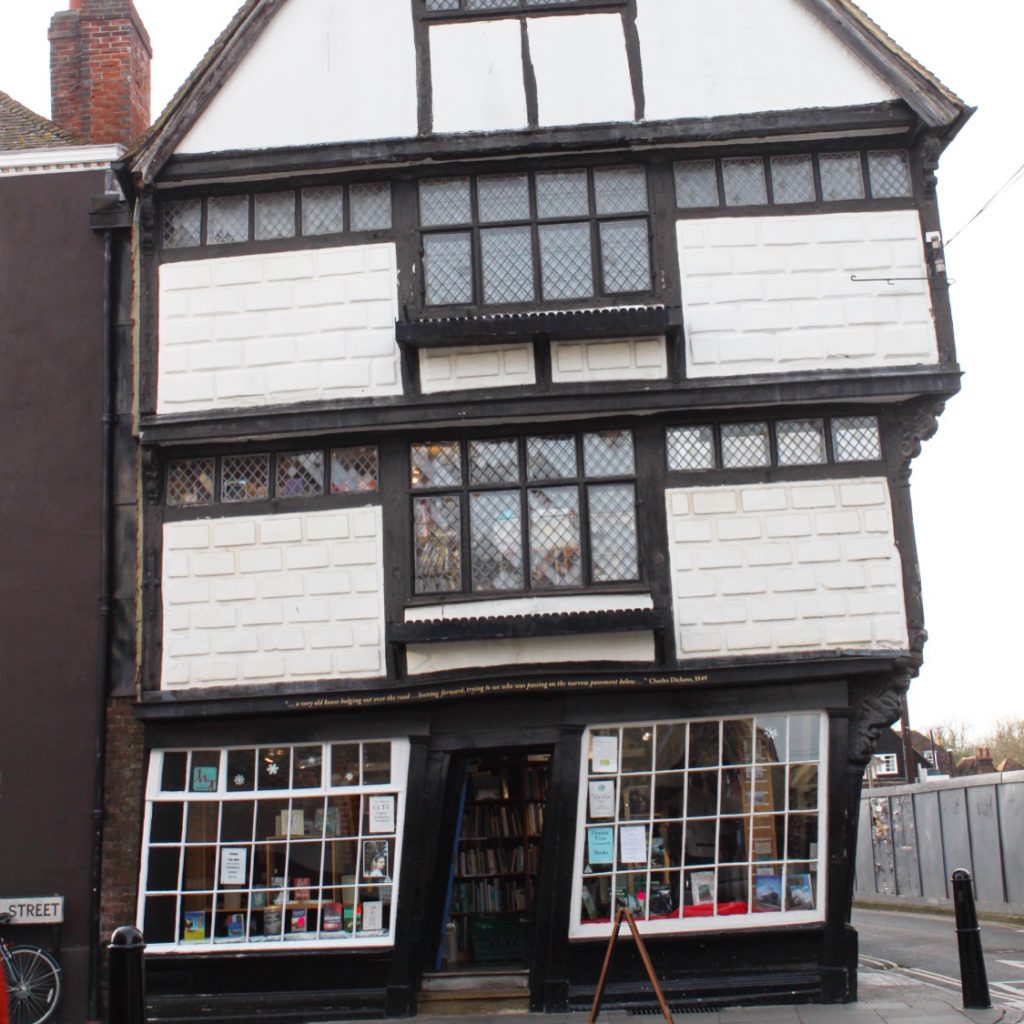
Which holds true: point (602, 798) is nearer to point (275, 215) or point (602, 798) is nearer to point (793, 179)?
point (793, 179)

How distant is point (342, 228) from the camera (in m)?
13.0

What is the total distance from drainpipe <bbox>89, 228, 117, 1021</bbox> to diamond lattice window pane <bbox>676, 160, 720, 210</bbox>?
607cm

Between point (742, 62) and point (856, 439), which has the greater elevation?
point (742, 62)

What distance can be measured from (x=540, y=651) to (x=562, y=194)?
4.56m

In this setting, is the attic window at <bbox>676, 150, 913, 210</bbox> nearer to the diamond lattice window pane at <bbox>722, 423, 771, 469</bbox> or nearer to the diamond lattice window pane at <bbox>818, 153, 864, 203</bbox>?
the diamond lattice window pane at <bbox>818, 153, 864, 203</bbox>

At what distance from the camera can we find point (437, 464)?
41.4 ft

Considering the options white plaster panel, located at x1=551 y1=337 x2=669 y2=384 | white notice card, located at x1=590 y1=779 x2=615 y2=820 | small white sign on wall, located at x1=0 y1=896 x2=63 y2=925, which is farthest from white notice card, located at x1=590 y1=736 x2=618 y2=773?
small white sign on wall, located at x1=0 y1=896 x2=63 y2=925

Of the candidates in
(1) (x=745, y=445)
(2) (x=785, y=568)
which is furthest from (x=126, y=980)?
(1) (x=745, y=445)

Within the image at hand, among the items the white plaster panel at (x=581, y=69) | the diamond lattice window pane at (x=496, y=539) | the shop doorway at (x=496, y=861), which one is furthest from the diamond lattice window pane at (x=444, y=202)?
the shop doorway at (x=496, y=861)

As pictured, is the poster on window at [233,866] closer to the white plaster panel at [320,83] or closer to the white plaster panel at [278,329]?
the white plaster panel at [278,329]

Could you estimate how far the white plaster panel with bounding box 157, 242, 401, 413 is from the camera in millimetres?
12578

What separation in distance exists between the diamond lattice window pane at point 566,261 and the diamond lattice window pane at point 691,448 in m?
1.64

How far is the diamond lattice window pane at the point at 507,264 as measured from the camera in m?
12.6

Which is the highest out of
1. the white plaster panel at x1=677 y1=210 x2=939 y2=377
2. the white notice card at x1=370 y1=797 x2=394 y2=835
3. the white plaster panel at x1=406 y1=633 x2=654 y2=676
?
the white plaster panel at x1=677 y1=210 x2=939 y2=377
